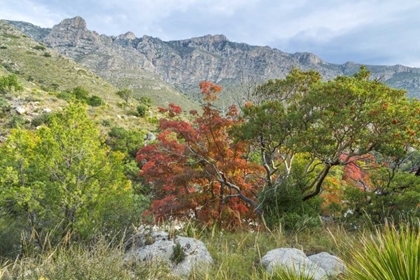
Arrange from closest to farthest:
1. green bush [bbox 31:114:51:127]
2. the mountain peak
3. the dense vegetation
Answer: the dense vegetation < green bush [bbox 31:114:51:127] < the mountain peak

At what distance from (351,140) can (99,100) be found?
99.9 ft

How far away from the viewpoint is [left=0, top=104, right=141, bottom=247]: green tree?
602 centimetres

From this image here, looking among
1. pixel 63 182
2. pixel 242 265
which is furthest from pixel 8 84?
A: pixel 242 265

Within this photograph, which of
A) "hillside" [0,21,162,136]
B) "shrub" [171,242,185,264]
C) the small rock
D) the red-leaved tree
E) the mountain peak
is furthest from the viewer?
the mountain peak

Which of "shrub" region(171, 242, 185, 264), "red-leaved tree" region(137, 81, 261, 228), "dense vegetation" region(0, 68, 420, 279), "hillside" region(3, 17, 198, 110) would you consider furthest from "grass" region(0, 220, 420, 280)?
"hillside" region(3, 17, 198, 110)

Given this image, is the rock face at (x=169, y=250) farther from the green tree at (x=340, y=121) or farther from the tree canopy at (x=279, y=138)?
the green tree at (x=340, y=121)

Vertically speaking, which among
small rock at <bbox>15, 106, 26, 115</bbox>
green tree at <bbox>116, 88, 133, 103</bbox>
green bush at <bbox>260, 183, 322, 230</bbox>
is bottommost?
green bush at <bbox>260, 183, 322, 230</bbox>

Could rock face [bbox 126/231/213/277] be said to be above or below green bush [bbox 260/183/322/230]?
above

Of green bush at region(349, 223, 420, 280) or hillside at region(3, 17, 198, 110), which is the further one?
hillside at region(3, 17, 198, 110)

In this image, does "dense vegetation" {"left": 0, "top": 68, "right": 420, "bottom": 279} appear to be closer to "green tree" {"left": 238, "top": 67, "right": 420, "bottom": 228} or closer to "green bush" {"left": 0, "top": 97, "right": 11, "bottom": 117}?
"green tree" {"left": 238, "top": 67, "right": 420, "bottom": 228}

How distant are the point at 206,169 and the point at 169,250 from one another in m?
4.30

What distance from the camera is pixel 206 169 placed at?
895 cm

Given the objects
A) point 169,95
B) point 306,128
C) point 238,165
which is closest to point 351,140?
point 306,128

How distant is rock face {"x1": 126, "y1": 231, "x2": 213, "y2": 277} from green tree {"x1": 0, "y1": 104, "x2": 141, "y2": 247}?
3.71ft
